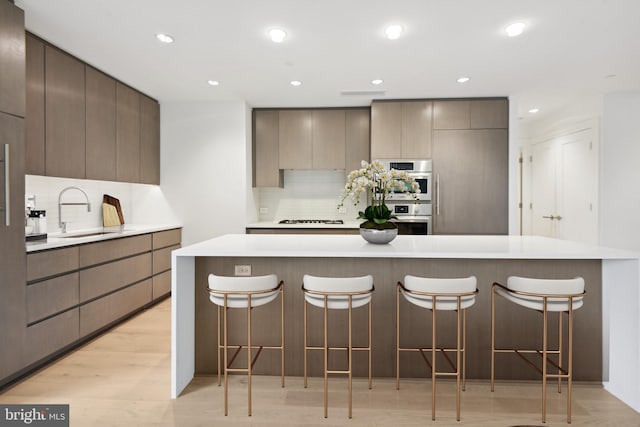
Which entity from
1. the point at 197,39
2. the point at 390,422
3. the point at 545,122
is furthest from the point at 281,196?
the point at 545,122

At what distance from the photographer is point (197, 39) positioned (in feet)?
9.39

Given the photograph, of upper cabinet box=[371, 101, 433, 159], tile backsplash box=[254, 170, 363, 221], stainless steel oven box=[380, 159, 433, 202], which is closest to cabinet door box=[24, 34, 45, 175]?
tile backsplash box=[254, 170, 363, 221]

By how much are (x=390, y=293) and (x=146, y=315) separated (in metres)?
2.82

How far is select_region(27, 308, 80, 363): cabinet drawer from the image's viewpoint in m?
2.48

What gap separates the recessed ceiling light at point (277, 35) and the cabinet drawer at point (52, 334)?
8.94ft

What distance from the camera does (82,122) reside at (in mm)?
3354

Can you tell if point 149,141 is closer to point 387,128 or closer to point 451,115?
point 387,128

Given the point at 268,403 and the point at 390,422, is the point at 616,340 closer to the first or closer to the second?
the point at 390,422

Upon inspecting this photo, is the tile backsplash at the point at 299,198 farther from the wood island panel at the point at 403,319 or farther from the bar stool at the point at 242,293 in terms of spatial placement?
the bar stool at the point at 242,293

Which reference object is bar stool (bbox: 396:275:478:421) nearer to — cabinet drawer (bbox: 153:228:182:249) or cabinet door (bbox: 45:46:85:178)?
cabinet door (bbox: 45:46:85:178)

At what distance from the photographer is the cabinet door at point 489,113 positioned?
4383mm

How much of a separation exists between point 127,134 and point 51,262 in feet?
6.22

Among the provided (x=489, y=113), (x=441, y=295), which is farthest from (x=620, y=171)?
(x=441, y=295)

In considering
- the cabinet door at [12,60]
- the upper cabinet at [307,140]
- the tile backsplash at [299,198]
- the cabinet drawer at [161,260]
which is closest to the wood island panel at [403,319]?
the cabinet door at [12,60]
